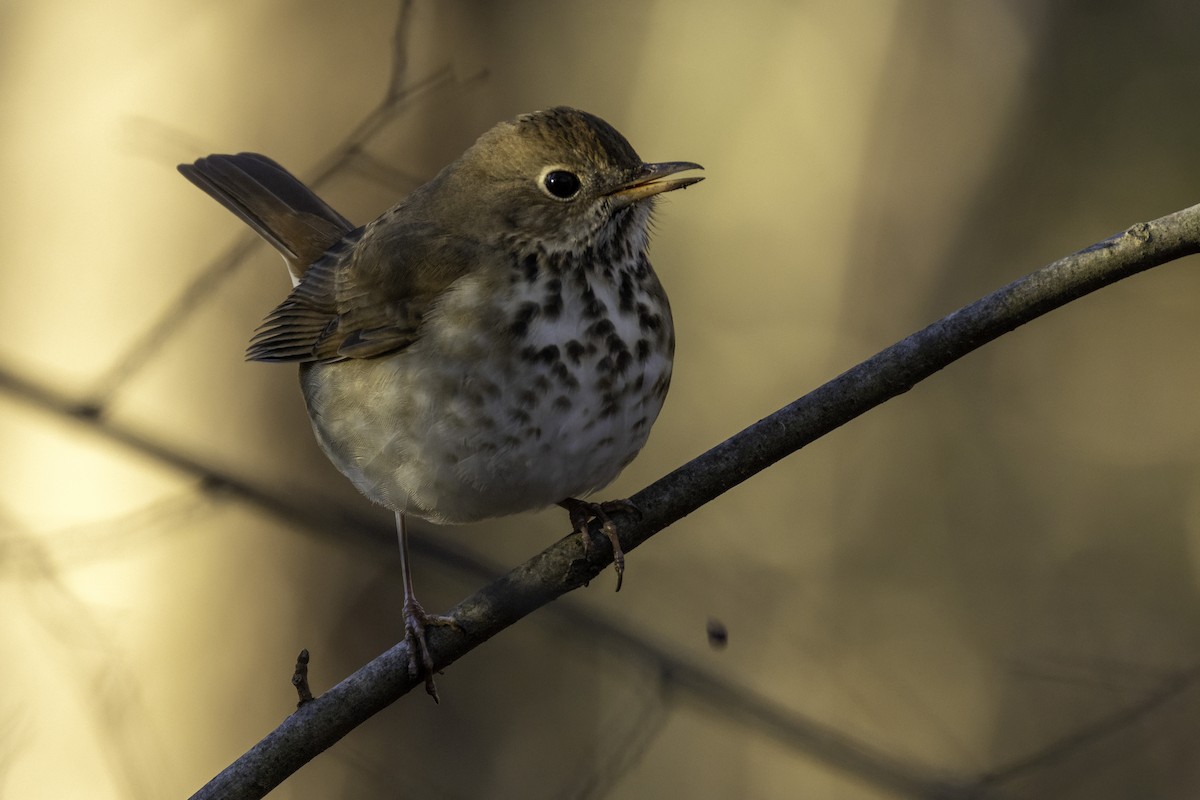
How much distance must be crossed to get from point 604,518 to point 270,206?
209cm

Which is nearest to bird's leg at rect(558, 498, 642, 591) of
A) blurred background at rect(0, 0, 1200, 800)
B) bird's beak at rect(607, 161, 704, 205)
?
bird's beak at rect(607, 161, 704, 205)

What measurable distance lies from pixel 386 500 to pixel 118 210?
2.62 metres

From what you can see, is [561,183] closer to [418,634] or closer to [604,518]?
[604,518]

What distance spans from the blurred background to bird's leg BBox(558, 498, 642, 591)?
128 cm

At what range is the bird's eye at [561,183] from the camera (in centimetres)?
344

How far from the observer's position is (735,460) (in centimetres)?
283

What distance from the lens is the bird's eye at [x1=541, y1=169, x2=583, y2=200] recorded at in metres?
3.44

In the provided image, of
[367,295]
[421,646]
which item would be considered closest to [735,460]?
[421,646]

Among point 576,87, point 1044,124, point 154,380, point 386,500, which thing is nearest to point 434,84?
point 386,500

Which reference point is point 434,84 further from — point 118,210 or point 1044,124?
point 1044,124

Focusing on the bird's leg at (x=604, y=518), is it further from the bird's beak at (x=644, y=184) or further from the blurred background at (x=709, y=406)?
the blurred background at (x=709, y=406)

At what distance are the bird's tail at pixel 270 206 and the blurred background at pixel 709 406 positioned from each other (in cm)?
23

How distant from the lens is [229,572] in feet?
18.4

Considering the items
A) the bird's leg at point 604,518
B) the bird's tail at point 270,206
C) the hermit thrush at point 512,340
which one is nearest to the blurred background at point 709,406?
the bird's tail at point 270,206
